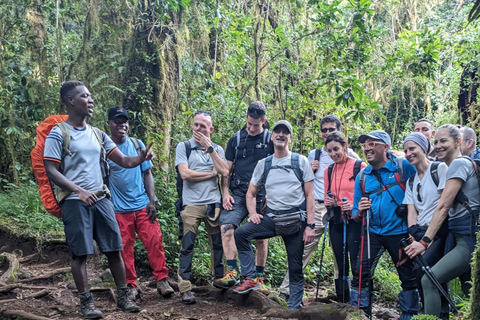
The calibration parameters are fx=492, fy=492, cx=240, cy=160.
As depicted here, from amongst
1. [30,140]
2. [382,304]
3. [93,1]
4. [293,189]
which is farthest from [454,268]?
[30,140]

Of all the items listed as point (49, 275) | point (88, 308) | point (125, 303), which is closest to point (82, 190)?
point (88, 308)

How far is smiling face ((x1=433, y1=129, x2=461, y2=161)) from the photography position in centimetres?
520

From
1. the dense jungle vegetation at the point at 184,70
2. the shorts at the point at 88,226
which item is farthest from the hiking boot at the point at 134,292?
the dense jungle vegetation at the point at 184,70

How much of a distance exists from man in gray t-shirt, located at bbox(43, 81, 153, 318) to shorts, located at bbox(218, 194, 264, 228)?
4.71 ft

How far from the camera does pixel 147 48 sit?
32.8 feet

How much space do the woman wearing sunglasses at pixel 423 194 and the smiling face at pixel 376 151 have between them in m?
0.29

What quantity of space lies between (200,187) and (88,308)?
82.2 inches

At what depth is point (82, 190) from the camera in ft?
16.5

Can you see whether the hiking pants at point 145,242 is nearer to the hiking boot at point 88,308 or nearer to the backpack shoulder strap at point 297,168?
the hiking boot at point 88,308

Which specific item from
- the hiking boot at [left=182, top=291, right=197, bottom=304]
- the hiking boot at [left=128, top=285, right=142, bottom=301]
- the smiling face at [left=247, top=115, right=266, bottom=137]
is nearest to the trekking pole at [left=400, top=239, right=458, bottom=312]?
the smiling face at [left=247, top=115, right=266, bottom=137]

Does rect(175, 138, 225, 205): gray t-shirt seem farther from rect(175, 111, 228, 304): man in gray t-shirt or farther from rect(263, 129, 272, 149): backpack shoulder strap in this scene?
rect(263, 129, 272, 149): backpack shoulder strap

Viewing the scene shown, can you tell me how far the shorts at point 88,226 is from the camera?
5.08 m

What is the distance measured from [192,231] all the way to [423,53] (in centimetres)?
571

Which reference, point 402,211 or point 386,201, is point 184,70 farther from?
point 402,211
